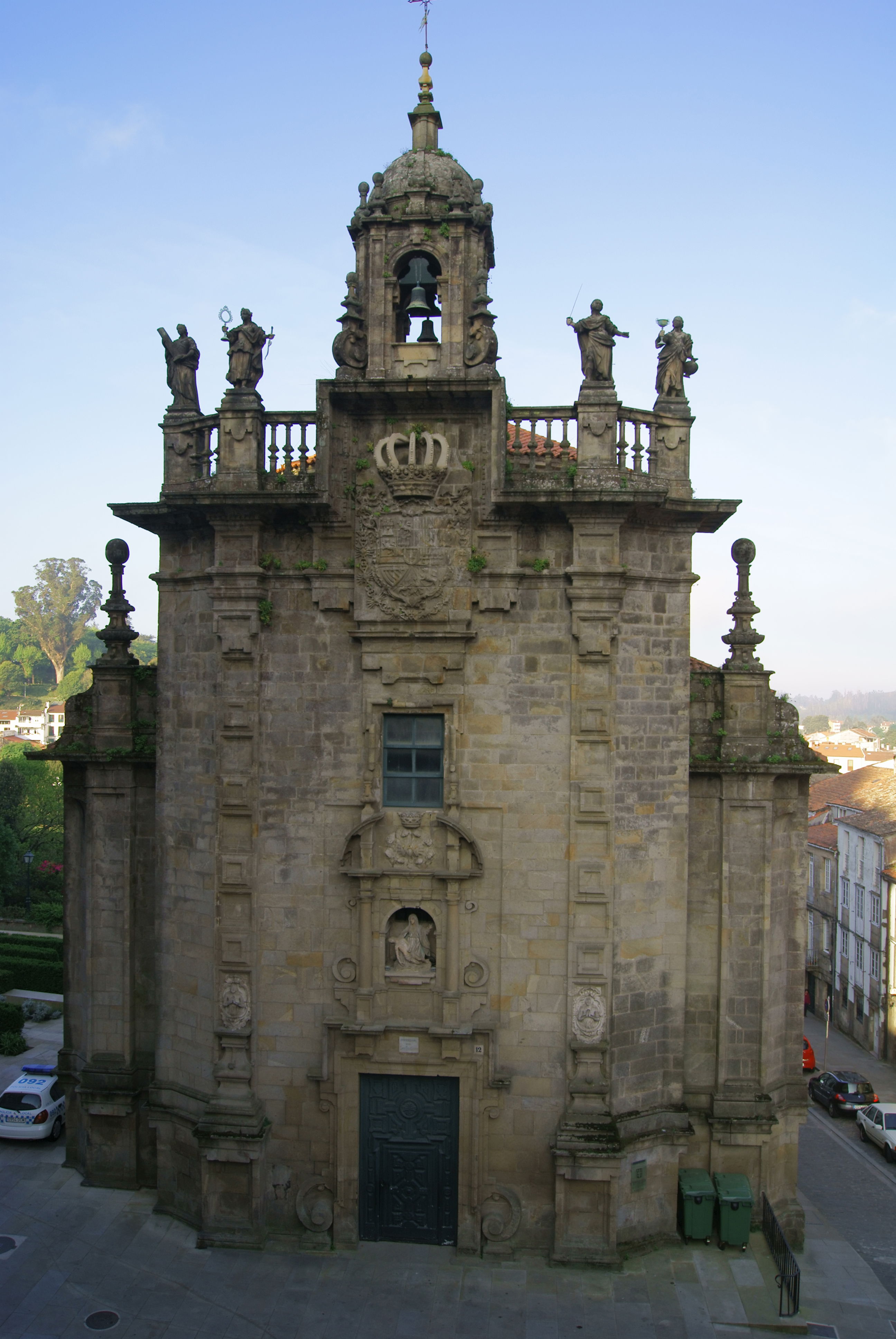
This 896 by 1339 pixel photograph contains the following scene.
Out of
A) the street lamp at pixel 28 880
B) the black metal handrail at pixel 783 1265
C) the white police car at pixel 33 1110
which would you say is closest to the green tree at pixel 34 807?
the street lamp at pixel 28 880

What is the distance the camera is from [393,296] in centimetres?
1557

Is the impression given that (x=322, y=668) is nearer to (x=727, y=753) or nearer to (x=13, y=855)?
(x=727, y=753)

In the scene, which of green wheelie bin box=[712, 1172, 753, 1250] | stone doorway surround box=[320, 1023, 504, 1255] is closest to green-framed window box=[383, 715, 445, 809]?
stone doorway surround box=[320, 1023, 504, 1255]

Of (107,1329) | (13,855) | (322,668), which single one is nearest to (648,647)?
(322,668)

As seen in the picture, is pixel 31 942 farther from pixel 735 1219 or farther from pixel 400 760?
pixel 735 1219

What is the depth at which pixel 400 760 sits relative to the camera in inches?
604

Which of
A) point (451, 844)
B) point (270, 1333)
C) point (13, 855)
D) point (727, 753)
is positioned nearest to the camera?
point (270, 1333)

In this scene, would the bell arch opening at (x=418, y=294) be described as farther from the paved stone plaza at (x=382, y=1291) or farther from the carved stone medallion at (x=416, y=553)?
the paved stone plaza at (x=382, y=1291)

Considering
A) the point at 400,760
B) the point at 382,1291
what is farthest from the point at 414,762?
the point at 382,1291

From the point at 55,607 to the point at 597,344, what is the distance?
127 metres

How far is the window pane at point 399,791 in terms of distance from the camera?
1531 centimetres

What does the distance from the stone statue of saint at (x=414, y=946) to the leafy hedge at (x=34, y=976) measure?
63.7ft

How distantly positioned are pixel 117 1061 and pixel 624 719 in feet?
33.6

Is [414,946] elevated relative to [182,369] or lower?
lower
